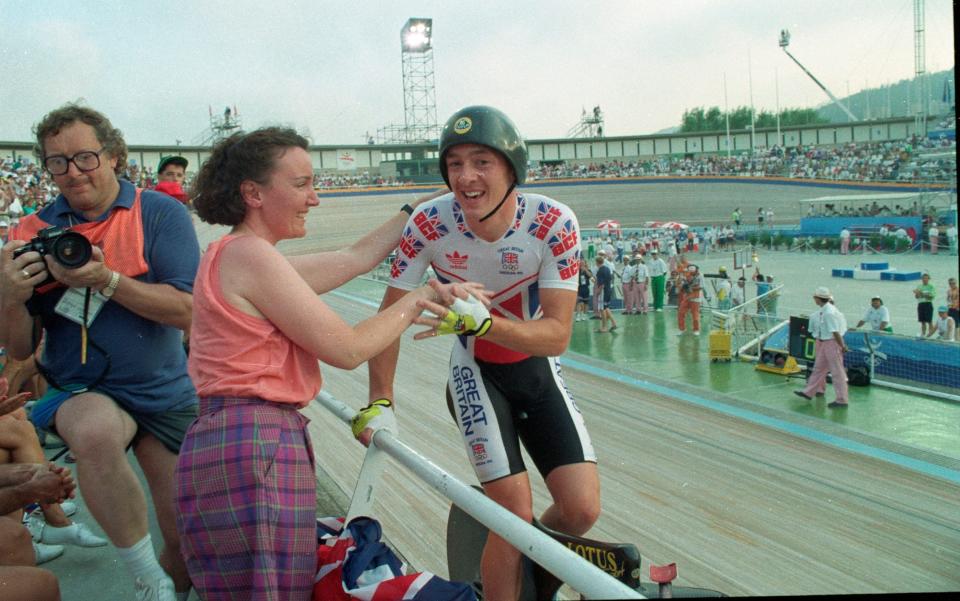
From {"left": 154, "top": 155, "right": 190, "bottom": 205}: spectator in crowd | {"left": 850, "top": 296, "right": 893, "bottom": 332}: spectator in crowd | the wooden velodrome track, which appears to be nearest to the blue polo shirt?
the wooden velodrome track

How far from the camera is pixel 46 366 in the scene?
2.00 meters

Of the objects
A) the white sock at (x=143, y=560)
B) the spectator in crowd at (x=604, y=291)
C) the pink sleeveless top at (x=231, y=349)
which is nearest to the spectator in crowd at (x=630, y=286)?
the spectator in crowd at (x=604, y=291)

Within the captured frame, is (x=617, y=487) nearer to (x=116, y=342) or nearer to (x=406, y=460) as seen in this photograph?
(x=406, y=460)

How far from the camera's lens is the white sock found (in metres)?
2.03

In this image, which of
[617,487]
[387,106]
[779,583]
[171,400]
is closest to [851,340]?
[617,487]

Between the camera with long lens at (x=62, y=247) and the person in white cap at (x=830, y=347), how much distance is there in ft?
27.5

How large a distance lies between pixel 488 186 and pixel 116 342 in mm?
1121

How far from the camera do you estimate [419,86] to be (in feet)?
11.2

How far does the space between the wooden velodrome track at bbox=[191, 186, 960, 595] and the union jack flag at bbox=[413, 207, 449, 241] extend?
5.13 feet

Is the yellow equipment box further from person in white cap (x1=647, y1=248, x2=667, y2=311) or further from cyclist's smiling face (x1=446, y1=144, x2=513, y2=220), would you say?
cyclist's smiling face (x1=446, y1=144, x2=513, y2=220)

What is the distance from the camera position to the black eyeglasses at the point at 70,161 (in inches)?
75.9

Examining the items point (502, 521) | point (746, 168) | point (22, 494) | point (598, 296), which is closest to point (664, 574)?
point (502, 521)

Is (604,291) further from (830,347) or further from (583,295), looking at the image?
(830,347)

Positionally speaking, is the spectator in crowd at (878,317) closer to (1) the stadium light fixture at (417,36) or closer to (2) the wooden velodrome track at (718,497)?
(2) the wooden velodrome track at (718,497)
